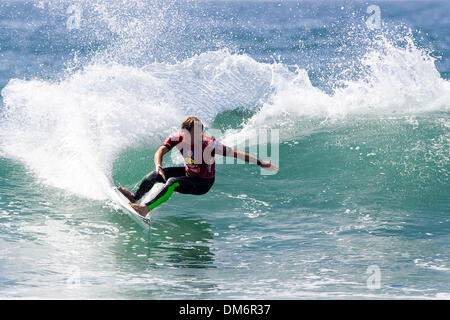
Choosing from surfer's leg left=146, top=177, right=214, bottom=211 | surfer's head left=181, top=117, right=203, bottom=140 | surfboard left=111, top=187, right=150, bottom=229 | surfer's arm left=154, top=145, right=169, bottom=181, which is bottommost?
surfboard left=111, top=187, right=150, bottom=229

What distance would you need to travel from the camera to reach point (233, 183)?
9258 mm

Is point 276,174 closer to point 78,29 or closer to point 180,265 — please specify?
point 180,265

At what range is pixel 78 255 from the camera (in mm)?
6496

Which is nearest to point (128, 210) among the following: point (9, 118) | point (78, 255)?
point (78, 255)

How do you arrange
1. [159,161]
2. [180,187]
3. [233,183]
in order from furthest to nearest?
[233,183], [180,187], [159,161]

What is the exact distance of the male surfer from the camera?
284 inches

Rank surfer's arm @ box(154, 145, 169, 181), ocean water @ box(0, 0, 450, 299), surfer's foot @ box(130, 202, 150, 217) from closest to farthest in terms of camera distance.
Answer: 1. ocean water @ box(0, 0, 450, 299)
2. surfer's arm @ box(154, 145, 169, 181)
3. surfer's foot @ box(130, 202, 150, 217)

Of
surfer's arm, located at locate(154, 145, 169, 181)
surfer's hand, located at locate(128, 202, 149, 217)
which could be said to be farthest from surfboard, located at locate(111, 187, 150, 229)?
surfer's arm, located at locate(154, 145, 169, 181)

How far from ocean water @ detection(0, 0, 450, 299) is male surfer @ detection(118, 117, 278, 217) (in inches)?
17.2

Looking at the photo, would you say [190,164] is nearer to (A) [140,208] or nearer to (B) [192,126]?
(B) [192,126]

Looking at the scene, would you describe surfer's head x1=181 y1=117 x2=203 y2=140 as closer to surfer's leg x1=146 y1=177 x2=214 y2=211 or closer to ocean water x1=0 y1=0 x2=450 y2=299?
surfer's leg x1=146 y1=177 x2=214 y2=211

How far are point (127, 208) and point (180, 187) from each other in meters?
0.66

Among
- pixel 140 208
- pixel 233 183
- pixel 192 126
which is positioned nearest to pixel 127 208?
pixel 140 208

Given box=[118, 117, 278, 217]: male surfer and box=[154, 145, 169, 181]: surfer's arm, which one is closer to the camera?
box=[154, 145, 169, 181]: surfer's arm
